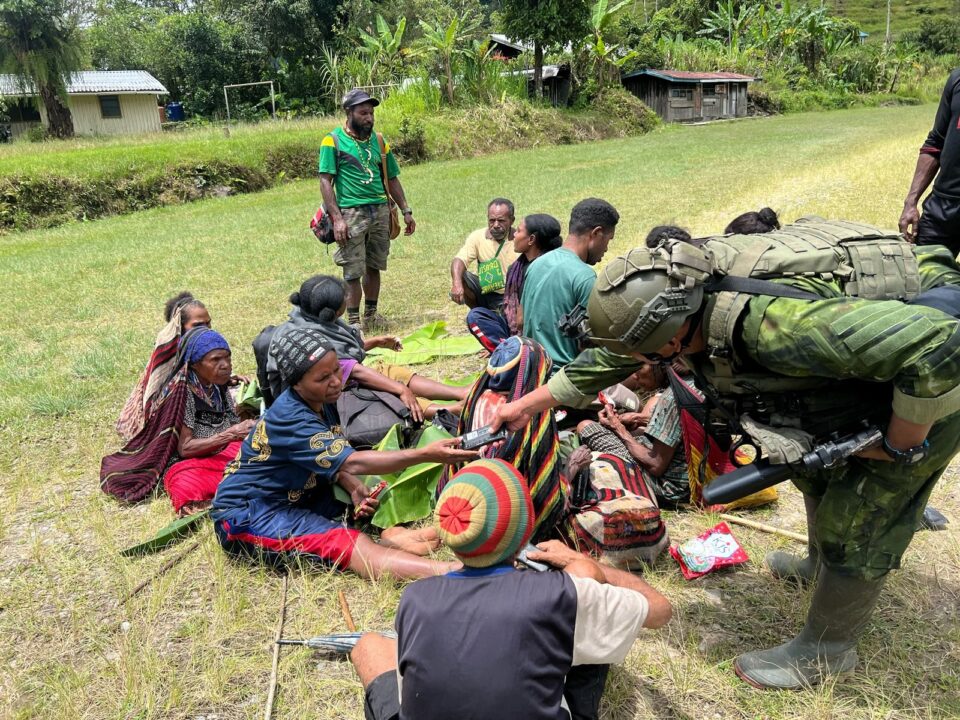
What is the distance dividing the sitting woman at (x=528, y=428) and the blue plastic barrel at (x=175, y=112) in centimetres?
4300

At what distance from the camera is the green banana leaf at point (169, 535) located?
3693mm

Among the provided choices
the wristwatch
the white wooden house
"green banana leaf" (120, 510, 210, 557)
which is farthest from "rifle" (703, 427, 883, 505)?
the white wooden house

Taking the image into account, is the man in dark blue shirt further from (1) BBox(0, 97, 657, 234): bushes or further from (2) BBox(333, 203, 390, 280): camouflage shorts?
(1) BBox(0, 97, 657, 234): bushes

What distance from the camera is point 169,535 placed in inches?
149

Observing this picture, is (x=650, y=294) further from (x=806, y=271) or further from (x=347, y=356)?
(x=347, y=356)

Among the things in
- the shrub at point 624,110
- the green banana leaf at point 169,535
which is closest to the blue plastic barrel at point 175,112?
the shrub at point 624,110

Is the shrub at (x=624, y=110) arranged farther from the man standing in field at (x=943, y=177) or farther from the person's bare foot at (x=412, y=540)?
the person's bare foot at (x=412, y=540)

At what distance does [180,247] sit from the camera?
12.8 metres

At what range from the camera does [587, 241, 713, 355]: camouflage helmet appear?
2137 millimetres

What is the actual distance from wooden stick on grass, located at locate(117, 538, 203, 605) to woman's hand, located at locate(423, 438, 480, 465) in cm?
148

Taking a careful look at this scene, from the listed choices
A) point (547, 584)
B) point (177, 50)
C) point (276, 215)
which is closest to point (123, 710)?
point (547, 584)

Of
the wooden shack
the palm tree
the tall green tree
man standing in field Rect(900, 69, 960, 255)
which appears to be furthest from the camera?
the wooden shack

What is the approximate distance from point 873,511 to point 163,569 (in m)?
3.17

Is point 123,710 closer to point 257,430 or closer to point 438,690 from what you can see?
point 257,430
